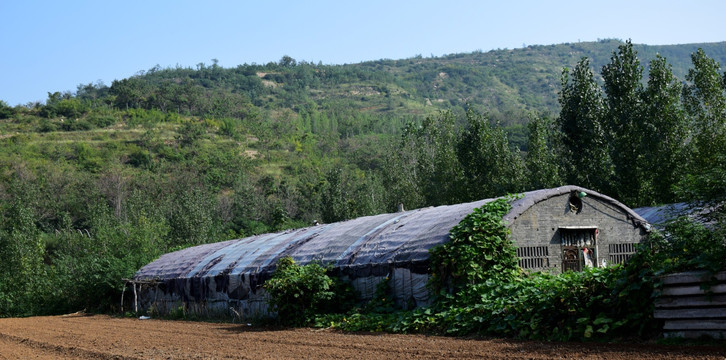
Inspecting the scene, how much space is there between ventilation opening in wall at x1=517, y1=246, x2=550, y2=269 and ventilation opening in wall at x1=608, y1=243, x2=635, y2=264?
223 cm

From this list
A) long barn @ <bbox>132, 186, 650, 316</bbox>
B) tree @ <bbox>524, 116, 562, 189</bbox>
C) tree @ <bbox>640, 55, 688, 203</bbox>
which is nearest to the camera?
long barn @ <bbox>132, 186, 650, 316</bbox>

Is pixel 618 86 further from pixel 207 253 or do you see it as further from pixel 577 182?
pixel 207 253

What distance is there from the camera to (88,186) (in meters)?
75.4

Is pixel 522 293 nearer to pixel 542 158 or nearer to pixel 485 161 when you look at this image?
pixel 542 158

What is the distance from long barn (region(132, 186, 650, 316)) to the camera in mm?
16844

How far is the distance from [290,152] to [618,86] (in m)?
78.0

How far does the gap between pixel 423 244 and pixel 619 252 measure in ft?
18.1

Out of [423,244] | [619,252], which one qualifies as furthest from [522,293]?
[619,252]

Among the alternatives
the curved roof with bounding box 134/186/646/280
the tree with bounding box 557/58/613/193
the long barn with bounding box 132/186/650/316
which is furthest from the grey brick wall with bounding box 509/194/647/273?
the tree with bounding box 557/58/613/193

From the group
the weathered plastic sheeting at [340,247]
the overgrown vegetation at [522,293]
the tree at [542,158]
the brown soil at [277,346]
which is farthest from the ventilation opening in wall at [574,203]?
the tree at [542,158]

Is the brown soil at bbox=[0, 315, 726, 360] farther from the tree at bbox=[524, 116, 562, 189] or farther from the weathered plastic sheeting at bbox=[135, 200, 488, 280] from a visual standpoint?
the tree at bbox=[524, 116, 562, 189]

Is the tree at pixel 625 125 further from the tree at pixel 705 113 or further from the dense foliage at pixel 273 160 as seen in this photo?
the tree at pixel 705 113

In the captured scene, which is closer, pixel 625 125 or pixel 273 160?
pixel 625 125

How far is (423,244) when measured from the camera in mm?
16875
